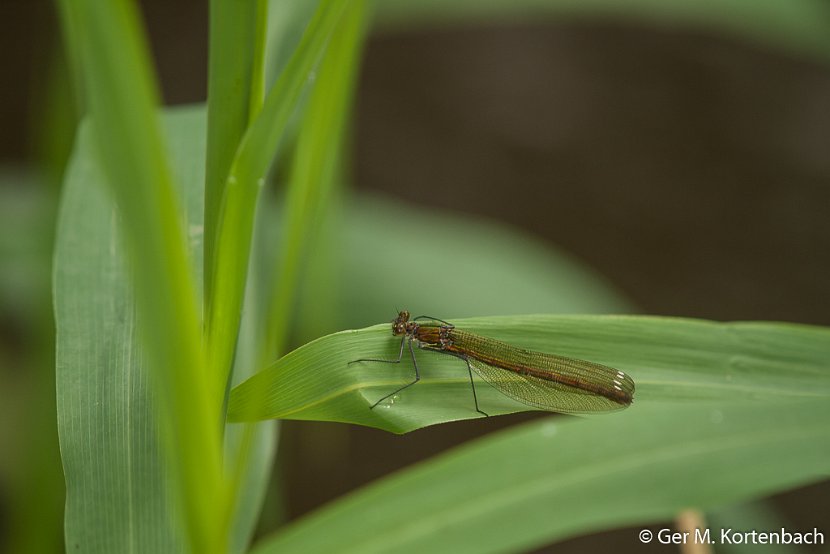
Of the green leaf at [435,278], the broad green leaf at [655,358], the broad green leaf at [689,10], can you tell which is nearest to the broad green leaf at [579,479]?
the broad green leaf at [655,358]

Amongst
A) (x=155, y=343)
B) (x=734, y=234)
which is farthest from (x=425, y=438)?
(x=155, y=343)

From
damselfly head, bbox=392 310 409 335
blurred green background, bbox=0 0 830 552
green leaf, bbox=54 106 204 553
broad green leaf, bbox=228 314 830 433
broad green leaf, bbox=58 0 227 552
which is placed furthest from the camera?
blurred green background, bbox=0 0 830 552

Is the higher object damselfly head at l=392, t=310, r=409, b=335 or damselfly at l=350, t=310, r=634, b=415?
damselfly head at l=392, t=310, r=409, b=335

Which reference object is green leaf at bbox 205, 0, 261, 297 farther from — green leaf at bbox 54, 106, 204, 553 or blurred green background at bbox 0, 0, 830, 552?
blurred green background at bbox 0, 0, 830, 552

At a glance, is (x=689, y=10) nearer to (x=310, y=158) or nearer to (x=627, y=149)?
(x=310, y=158)

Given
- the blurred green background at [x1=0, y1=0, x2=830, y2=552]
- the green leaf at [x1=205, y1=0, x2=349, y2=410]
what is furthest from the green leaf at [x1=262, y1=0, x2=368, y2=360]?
the blurred green background at [x1=0, y1=0, x2=830, y2=552]

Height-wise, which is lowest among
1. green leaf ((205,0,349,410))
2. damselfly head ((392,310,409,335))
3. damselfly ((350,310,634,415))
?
damselfly ((350,310,634,415))

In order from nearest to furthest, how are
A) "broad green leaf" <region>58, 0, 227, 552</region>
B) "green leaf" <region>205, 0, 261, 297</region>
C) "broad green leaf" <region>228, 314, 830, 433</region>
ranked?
"broad green leaf" <region>58, 0, 227, 552</region> < "green leaf" <region>205, 0, 261, 297</region> < "broad green leaf" <region>228, 314, 830, 433</region>

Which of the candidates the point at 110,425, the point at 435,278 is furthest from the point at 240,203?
the point at 435,278

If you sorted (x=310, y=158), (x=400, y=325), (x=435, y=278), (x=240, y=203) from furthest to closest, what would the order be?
(x=435, y=278)
(x=400, y=325)
(x=310, y=158)
(x=240, y=203)
